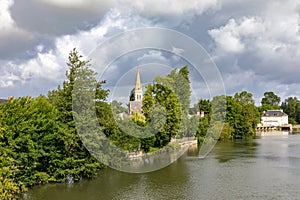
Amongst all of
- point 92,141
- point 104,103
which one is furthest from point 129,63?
point 92,141

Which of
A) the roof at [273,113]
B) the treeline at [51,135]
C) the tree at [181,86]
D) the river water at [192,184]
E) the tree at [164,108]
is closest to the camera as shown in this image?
the river water at [192,184]

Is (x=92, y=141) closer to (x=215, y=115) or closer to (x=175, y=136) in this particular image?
(x=175, y=136)

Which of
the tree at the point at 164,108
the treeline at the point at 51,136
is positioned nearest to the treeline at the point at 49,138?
the treeline at the point at 51,136

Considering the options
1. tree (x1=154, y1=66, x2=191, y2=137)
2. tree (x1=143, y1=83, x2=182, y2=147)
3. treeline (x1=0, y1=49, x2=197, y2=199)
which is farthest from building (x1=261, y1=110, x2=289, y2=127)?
treeline (x1=0, y1=49, x2=197, y2=199)

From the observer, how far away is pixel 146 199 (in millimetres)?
16875

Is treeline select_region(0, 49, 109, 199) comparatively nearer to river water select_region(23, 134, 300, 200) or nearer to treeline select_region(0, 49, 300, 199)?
treeline select_region(0, 49, 300, 199)

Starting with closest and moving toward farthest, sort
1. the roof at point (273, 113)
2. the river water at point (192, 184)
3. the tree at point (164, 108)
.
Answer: the river water at point (192, 184) → the tree at point (164, 108) → the roof at point (273, 113)

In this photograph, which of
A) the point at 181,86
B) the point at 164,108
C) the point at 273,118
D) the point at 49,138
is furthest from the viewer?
the point at 273,118

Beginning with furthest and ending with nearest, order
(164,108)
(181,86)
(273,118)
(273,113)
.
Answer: (273,113) → (273,118) → (181,86) → (164,108)

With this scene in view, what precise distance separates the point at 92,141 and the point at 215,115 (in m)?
24.8

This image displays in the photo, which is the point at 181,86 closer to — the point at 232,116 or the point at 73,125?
the point at 73,125

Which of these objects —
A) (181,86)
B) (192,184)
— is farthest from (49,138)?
(181,86)

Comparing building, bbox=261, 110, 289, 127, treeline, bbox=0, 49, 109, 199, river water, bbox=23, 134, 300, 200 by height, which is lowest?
river water, bbox=23, 134, 300, 200

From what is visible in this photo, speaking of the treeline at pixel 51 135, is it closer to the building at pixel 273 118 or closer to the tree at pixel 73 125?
the tree at pixel 73 125
